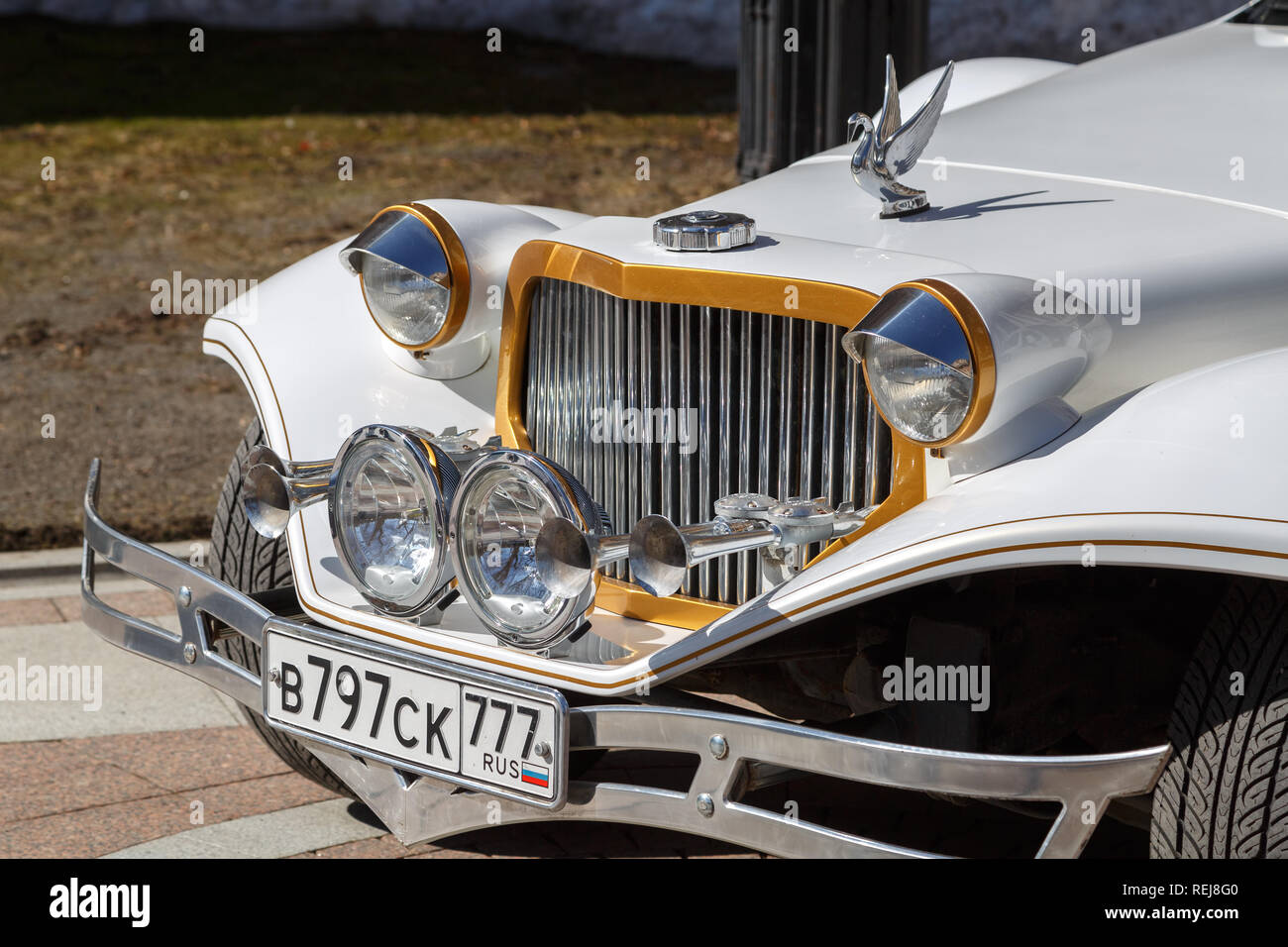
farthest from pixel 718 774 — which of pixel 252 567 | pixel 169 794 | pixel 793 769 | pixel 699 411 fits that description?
pixel 169 794

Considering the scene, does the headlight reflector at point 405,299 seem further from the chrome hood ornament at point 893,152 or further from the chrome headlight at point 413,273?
the chrome hood ornament at point 893,152

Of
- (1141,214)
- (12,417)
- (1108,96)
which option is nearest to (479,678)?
(1141,214)

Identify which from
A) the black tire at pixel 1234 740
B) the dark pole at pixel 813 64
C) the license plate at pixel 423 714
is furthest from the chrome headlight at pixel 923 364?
the dark pole at pixel 813 64

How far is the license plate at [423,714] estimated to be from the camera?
220cm

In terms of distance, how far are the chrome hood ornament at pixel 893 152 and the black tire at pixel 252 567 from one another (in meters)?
1.29

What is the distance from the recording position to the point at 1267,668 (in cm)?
190

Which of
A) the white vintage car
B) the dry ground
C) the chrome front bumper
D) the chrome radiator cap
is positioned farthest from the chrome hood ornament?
the dry ground

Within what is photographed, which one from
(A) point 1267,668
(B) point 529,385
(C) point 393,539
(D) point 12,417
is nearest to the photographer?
(A) point 1267,668

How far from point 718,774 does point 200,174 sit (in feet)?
28.6

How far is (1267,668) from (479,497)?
3.52 ft

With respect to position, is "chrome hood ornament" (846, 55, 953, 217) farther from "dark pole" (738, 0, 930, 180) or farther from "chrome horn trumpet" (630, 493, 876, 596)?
"dark pole" (738, 0, 930, 180)

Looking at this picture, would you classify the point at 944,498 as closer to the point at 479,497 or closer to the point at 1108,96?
the point at 479,497

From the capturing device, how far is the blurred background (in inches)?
230
